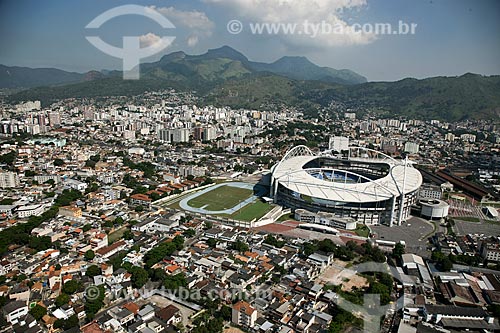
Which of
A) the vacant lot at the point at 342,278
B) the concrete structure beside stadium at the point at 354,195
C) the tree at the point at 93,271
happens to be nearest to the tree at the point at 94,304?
the tree at the point at 93,271

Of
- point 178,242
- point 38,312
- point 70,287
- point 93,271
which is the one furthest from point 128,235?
point 38,312

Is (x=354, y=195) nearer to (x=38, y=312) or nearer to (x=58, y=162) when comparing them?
(x=38, y=312)

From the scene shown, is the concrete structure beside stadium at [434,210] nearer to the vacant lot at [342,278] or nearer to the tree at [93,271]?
the vacant lot at [342,278]

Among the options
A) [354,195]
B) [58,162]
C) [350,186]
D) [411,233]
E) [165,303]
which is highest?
[350,186]

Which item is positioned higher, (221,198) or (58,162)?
(58,162)

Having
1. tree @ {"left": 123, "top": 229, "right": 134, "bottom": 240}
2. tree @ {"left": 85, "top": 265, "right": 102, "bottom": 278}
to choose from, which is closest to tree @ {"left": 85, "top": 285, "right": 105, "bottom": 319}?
tree @ {"left": 85, "top": 265, "right": 102, "bottom": 278}

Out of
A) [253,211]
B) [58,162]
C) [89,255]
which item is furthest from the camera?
[58,162]

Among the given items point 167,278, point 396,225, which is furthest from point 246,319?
point 396,225
